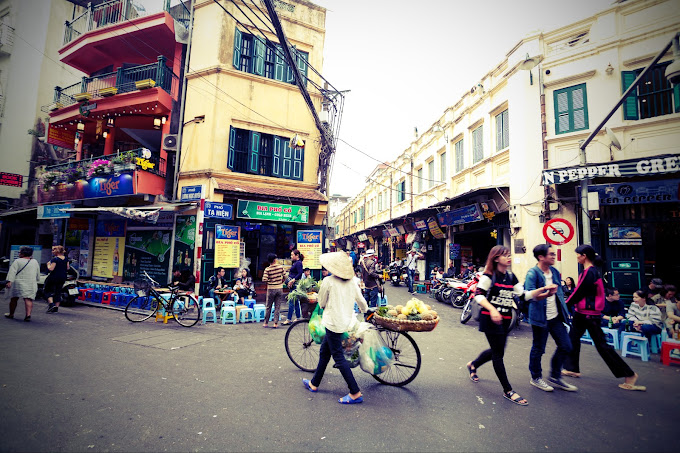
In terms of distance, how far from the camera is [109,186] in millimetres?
12609

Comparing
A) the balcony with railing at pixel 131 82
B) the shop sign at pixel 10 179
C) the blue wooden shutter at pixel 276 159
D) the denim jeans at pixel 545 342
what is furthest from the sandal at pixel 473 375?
the shop sign at pixel 10 179

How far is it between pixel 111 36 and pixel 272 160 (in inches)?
325

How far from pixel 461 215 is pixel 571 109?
5374 millimetres

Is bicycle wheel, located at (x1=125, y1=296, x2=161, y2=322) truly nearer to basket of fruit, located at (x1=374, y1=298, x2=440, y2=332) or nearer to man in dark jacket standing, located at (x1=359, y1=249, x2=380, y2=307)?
man in dark jacket standing, located at (x1=359, y1=249, x2=380, y2=307)

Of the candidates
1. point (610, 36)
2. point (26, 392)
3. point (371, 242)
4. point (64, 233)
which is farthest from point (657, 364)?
point (371, 242)

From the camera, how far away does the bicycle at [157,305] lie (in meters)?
8.17

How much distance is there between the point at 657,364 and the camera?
5.62 metres

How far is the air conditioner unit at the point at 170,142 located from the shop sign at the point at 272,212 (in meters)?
3.66

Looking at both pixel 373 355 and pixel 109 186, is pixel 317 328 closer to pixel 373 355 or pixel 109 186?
pixel 373 355

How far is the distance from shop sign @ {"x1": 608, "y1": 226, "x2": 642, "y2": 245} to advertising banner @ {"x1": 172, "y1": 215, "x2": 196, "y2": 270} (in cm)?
1389

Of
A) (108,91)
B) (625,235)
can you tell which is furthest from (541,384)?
(108,91)

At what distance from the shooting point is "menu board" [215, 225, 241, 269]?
11.3 metres

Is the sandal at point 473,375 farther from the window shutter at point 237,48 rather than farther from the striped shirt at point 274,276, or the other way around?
the window shutter at point 237,48

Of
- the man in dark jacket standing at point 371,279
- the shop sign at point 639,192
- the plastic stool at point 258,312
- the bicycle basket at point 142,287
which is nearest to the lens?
the bicycle basket at point 142,287
